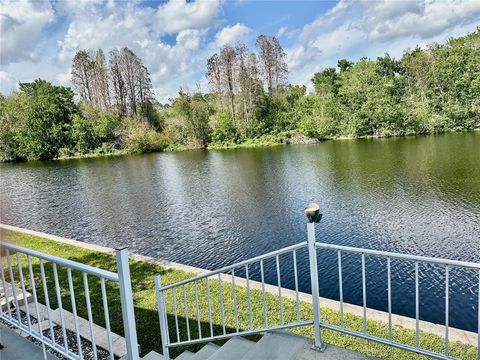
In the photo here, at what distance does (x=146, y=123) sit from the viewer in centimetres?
4462

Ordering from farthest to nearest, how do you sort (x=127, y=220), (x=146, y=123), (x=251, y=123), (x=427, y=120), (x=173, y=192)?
(x=146, y=123), (x=251, y=123), (x=427, y=120), (x=173, y=192), (x=127, y=220)

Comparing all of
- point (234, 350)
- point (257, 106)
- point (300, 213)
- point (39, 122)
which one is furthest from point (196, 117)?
point (234, 350)

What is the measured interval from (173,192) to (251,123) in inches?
1015

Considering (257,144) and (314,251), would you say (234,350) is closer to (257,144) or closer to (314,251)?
(314,251)

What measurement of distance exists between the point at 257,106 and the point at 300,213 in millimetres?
31625

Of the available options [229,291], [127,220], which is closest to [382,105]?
[127,220]

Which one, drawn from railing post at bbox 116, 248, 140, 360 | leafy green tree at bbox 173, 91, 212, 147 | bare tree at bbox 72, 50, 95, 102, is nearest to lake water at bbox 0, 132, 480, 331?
railing post at bbox 116, 248, 140, 360

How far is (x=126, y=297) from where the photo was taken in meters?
1.66

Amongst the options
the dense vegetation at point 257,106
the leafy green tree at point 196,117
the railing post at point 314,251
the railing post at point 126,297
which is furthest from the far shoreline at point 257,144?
the railing post at point 126,297

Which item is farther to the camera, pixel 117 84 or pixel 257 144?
pixel 117 84

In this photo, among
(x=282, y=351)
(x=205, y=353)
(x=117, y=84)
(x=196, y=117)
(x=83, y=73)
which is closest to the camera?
(x=282, y=351)

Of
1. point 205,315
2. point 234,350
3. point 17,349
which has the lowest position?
point 205,315

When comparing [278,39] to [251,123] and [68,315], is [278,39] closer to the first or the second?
[251,123]

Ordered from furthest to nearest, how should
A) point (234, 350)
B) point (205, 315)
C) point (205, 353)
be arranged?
point (205, 315), point (205, 353), point (234, 350)
